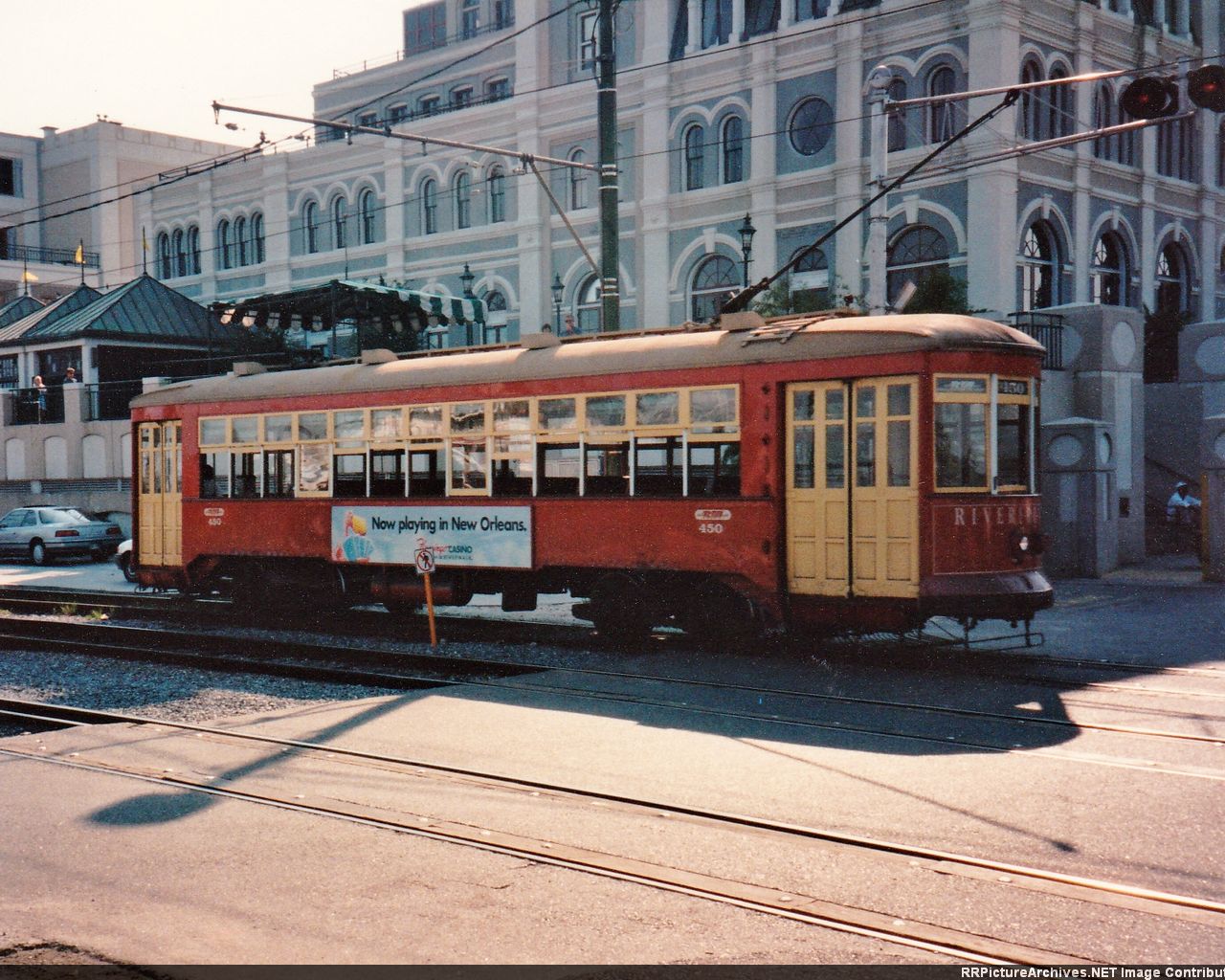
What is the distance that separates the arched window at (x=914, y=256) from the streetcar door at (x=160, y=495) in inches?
745

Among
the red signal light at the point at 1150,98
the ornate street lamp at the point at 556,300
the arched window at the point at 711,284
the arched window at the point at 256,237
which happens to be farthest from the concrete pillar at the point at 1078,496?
the arched window at the point at 256,237

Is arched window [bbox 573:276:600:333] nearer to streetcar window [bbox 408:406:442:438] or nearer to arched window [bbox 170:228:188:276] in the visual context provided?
arched window [bbox 170:228:188:276]

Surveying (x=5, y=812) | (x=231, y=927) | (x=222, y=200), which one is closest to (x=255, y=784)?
(x=5, y=812)

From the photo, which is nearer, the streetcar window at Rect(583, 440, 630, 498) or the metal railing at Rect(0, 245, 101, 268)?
the streetcar window at Rect(583, 440, 630, 498)

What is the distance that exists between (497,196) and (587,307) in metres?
5.53

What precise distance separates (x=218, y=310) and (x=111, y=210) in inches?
1595

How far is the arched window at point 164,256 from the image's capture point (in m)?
54.2

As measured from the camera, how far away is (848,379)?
41.5 ft

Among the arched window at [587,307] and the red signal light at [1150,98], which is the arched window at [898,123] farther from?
the red signal light at [1150,98]

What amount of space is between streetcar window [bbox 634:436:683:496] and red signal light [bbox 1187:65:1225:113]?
5.92m

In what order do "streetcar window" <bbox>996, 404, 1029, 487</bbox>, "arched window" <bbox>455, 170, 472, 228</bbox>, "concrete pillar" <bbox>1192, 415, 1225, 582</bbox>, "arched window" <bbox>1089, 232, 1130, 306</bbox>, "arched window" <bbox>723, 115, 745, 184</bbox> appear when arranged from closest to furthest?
"streetcar window" <bbox>996, 404, 1029, 487</bbox>, "concrete pillar" <bbox>1192, 415, 1225, 582</bbox>, "arched window" <bbox>1089, 232, 1130, 306</bbox>, "arched window" <bbox>723, 115, 745, 184</bbox>, "arched window" <bbox>455, 170, 472, 228</bbox>

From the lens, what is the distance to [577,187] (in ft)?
133

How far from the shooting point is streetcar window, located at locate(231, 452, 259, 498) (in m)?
18.1

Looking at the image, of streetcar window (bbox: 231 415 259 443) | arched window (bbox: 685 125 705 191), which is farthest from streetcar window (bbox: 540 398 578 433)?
arched window (bbox: 685 125 705 191)
